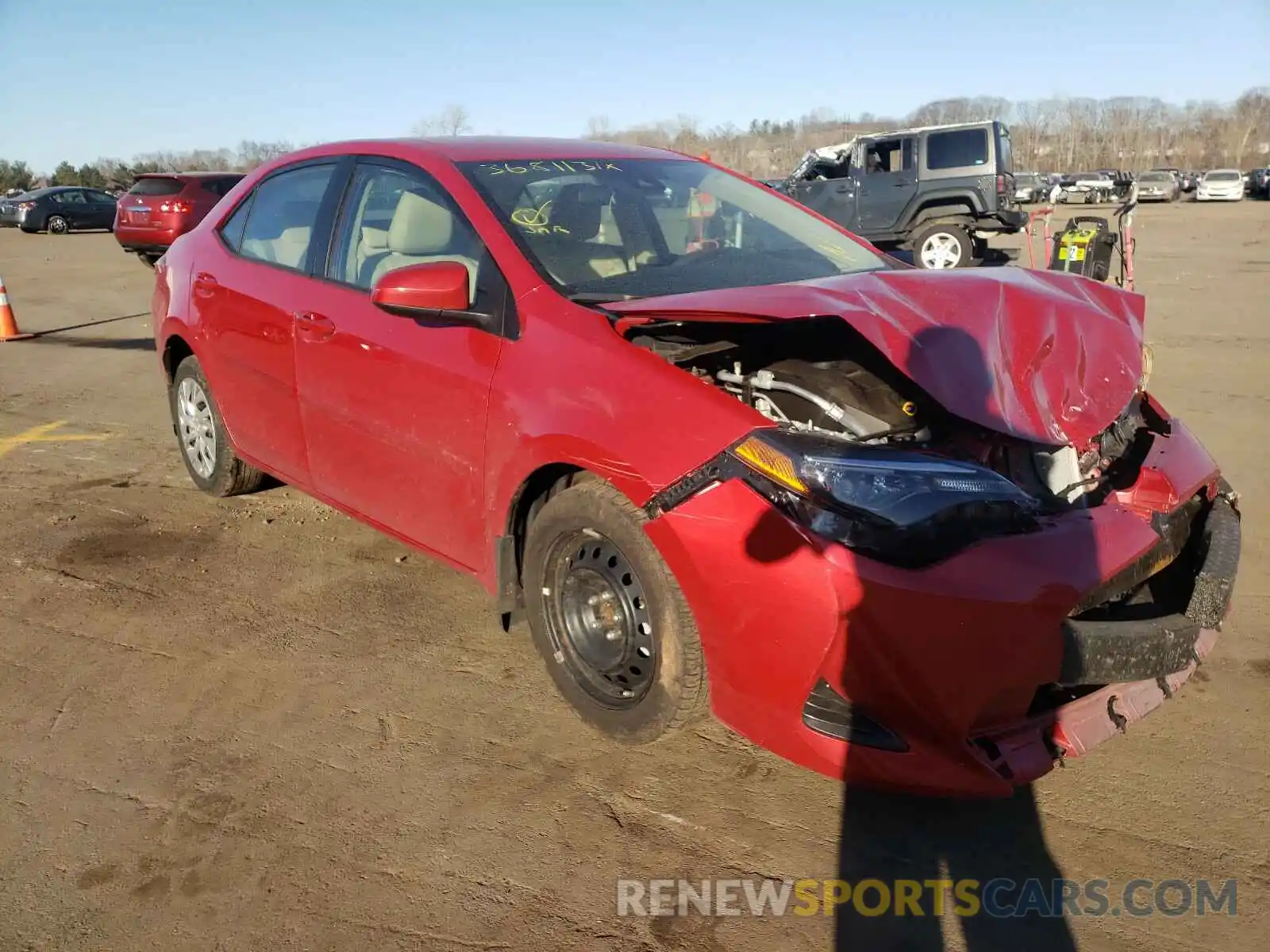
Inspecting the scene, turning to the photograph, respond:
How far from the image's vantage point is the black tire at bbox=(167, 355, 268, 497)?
4.84 metres

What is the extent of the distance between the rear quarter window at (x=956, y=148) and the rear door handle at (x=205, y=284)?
1346 centimetres

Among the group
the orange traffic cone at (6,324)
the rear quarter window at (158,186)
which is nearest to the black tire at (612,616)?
the orange traffic cone at (6,324)

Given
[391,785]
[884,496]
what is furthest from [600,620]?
[884,496]

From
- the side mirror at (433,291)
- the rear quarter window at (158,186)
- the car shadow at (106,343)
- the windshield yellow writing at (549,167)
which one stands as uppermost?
the rear quarter window at (158,186)

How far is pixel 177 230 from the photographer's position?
16734 mm

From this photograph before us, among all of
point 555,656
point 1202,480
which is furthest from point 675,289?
point 1202,480

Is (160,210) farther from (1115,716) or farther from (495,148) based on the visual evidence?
(1115,716)

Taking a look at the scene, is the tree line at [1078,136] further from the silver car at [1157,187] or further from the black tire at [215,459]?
the black tire at [215,459]

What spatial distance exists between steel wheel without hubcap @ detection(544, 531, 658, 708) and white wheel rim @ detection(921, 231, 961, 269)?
14.0 m

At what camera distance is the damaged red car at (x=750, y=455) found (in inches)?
92.4

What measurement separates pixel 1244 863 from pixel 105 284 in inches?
→ 672

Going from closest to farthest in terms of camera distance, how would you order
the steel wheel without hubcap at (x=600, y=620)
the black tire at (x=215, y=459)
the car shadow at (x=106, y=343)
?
the steel wheel without hubcap at (x=600, y=620), the black tire at (x=215, y=459), the car shadow at (x=106, y=343)

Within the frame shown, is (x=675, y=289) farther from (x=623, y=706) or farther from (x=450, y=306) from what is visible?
(x=623, y=706)

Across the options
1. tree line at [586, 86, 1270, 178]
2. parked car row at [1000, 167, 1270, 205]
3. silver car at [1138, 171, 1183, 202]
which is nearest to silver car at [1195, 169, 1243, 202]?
parked car row at [1000, 167, 1270, 205]
